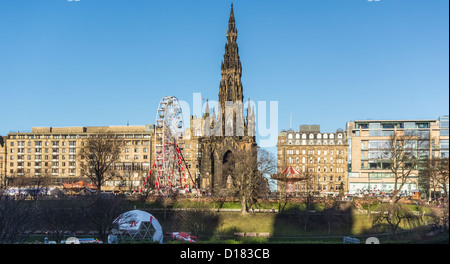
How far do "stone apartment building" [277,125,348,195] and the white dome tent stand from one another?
273ft

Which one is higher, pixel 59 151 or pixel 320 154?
pixel 59 151

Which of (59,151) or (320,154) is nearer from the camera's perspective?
(320,154)

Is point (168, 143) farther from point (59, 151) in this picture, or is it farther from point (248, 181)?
point (59, 151)

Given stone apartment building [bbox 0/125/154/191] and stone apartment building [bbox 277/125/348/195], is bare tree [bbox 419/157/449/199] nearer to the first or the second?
stone apartment building [bbox 277/125/348/195]

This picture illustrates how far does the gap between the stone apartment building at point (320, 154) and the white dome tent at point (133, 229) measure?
83.2 m

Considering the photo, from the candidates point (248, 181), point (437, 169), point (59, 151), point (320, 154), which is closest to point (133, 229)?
point (248, 181)

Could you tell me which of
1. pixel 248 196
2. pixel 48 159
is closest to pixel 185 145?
pixel 48 159

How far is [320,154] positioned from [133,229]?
91202mm

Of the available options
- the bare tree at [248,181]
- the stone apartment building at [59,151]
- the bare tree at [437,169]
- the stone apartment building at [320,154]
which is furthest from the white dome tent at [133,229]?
the stone apartment building at [59,151]

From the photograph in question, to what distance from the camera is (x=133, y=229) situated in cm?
4809

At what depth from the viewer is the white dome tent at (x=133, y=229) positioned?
46.8 m
